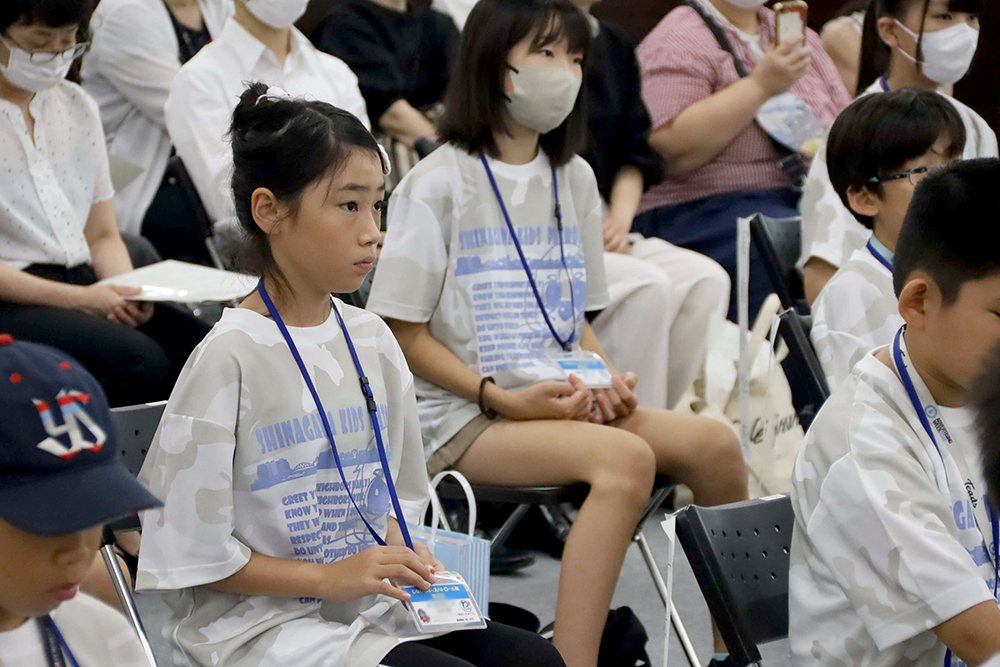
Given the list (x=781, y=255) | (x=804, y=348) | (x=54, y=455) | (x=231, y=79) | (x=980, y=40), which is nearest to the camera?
(x=54, y=455)

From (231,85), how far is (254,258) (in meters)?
1.36

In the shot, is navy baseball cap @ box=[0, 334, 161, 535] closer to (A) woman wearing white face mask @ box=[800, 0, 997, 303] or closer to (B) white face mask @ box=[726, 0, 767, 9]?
(A) woman wearing white face mask @ box=[800, 0, 997, 303]

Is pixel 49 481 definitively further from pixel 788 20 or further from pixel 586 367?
pixel 788 20

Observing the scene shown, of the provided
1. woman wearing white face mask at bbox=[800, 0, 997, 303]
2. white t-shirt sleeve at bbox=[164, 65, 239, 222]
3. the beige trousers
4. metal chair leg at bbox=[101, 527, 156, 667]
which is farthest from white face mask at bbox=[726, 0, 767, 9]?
metal chair leg at bbox=[101, 527, 156, 667]

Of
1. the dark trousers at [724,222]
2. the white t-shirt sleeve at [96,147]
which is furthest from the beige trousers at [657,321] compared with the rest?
the white t-shirt sleeve at [96,147]

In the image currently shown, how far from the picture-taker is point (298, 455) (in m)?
1.45

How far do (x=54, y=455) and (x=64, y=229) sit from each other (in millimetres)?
1655

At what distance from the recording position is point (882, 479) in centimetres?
129

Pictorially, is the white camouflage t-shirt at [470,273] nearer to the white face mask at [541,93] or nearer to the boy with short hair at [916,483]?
the white face mask at [541,93]

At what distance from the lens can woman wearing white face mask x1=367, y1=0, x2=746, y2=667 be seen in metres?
2.05

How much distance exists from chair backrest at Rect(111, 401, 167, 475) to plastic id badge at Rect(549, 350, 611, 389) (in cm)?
83

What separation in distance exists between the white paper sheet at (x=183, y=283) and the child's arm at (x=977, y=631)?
1348 millimetres

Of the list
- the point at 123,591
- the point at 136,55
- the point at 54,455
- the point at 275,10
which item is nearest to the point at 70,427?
the point at 54,455

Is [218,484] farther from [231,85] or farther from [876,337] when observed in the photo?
[231,85]
